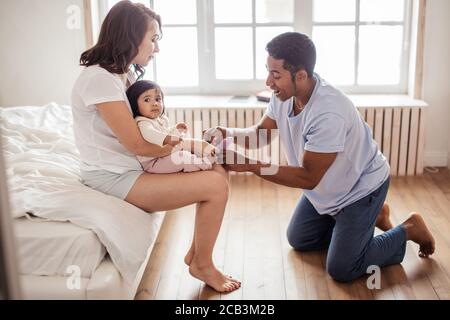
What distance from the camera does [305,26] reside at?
12.7ft

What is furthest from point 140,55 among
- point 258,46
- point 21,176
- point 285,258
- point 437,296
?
point 258,46

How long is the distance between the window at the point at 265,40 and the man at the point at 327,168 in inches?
59.7

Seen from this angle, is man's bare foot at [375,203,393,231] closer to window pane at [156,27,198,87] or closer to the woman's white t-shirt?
the woman's white t-shirt

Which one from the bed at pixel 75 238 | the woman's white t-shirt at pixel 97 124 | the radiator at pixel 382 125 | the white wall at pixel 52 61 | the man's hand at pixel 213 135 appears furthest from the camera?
the white wall at pixel 52 61

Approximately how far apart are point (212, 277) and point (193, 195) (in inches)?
14.2

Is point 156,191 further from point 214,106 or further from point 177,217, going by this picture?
point 214,106

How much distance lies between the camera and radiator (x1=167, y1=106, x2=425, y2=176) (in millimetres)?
3617

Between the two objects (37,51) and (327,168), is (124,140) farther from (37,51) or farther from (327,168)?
(37,51)

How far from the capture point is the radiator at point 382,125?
3.62 metres

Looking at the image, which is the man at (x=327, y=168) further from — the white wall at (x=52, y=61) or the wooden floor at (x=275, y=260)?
the white wall at (x=52, y=61)

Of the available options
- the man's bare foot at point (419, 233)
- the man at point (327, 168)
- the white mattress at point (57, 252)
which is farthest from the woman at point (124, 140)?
the man's bare foot at point (419, 233)

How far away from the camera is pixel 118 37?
6.93 ft

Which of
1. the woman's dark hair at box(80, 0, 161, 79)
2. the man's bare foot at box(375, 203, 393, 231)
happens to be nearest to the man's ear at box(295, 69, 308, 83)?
the woman's dark hair at box(80, 0, 161, 79)

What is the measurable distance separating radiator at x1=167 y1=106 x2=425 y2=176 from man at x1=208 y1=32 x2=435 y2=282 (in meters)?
1.07
